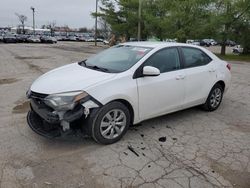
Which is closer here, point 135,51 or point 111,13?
point 135,51

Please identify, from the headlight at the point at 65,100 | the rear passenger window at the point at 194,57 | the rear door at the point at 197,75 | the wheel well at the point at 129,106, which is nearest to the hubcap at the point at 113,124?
the wheel well at the point at 129,106

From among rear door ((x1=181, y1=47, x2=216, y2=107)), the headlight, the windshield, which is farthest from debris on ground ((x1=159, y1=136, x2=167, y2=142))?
the headlight

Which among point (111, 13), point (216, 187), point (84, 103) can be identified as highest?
point (111, 13)

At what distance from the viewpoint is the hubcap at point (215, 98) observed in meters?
5.78

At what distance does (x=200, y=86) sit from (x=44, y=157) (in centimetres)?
319

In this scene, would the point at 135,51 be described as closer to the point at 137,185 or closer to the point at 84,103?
the point at 84,103

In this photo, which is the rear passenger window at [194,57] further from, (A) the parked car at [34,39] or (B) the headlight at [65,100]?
(A) the parked car at [34,39]

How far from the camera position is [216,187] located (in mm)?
3141

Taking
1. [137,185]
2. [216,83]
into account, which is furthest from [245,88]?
[137,185]

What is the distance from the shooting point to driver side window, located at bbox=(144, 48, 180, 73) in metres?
4.58

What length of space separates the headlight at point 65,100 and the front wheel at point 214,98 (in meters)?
3.00

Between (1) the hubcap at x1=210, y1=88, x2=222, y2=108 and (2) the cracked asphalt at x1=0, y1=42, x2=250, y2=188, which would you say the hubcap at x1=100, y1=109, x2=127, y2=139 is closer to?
(2) the cracked asphalt at x1=0, y1=42, x2=250, y2=188

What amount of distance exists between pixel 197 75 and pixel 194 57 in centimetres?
39

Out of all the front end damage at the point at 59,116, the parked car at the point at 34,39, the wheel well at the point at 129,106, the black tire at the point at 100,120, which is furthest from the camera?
the parked car at the point at 34,39
